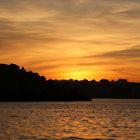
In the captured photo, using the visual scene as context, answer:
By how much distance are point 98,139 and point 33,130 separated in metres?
14.1

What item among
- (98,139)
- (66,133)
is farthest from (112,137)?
(66,133)

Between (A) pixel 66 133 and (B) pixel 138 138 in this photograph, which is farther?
(A) pixel 66 133

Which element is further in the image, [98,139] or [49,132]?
[49,132]

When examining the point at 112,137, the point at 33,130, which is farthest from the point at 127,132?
the point at 33,130

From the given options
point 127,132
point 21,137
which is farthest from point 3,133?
point 127,132

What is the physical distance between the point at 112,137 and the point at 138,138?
345cm

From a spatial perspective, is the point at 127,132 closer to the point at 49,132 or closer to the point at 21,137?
the point at 49,132

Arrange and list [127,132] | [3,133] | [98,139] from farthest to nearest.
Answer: [127,132], [3,133], [98,139]

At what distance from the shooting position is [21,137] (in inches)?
2386

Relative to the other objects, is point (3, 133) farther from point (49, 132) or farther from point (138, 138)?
point (138, 138)

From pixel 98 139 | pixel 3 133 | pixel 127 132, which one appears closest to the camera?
pixel 98 139

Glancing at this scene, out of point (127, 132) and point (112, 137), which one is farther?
point (127, 132)

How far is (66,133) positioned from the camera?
66062 millimetres

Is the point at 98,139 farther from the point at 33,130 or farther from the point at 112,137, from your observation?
the point at 33,130
